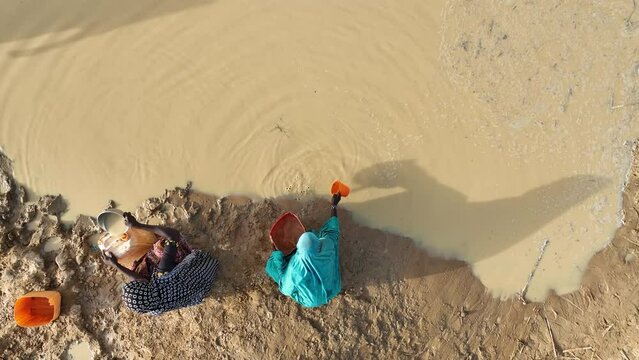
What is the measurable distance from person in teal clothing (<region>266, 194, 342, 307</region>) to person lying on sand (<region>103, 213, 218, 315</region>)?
53 cm

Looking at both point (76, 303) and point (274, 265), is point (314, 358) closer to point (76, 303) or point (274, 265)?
point (274, 265)

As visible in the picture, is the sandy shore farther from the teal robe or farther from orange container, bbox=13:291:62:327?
the teal robe

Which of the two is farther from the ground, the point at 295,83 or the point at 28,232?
the point at 295,83

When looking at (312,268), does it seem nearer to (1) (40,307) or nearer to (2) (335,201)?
(2) (335,201)

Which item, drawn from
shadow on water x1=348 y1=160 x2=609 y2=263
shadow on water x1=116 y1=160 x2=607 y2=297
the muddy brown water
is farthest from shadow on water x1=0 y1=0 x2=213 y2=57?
shadow on water x1=348 y1=160 x2=609 y2=263

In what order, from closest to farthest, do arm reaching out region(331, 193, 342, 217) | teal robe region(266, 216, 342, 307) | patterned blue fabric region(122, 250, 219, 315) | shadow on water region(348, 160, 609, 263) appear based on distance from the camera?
patterned blue fabric region(122, 250, 219, 315) < teal robe region(266, 216, 342, 307) < arm reaching out region(331, 193, 342, 217) < shadow on water region(348, 160, 609, 263)

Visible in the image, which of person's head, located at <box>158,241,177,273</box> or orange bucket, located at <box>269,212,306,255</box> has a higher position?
orange bucket, located at <box>269,212,306,255</box>

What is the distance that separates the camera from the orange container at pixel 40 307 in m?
4.04

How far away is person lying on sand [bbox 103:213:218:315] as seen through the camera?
3455mm

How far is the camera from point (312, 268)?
143 inches

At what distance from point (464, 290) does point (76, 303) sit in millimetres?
3281

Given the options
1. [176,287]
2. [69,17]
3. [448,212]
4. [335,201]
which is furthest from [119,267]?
[448,212]

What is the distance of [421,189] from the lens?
168 inches

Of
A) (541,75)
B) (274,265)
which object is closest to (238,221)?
(274,265)
